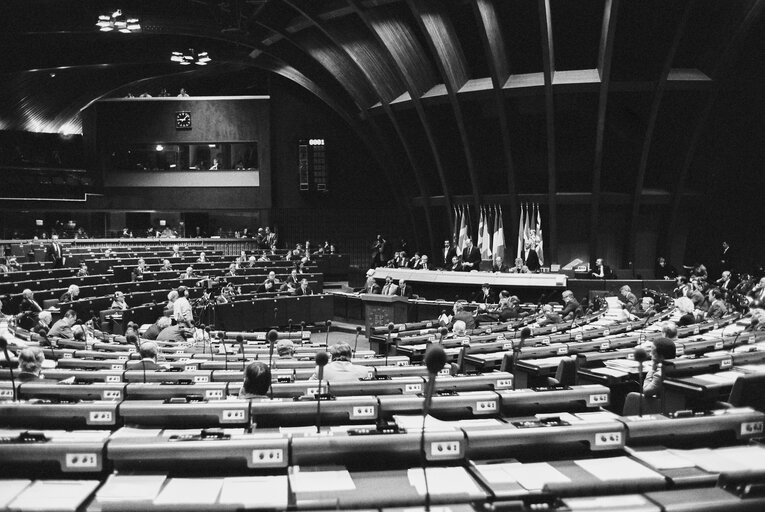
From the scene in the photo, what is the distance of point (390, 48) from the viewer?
777 inches

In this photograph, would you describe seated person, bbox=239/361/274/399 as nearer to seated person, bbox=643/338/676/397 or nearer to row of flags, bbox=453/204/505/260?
seated person, bbox=643/338/676/397

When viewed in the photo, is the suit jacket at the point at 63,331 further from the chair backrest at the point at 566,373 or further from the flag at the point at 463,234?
the flag at the point at 463,234

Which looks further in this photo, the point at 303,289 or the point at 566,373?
the point at 303,289

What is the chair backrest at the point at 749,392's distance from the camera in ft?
13.9


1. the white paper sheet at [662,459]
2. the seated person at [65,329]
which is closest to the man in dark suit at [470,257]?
the seated person at [65,329]

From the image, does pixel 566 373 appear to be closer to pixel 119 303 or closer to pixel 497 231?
pixel 119 303

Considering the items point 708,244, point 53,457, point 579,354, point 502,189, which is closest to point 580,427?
point 53,457

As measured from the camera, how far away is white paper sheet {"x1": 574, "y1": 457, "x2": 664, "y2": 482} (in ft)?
9.89

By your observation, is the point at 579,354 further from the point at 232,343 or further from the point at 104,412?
the point at 232,343

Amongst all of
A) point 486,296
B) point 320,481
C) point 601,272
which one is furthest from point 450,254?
point 320,481

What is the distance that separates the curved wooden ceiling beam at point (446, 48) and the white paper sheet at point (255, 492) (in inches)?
652

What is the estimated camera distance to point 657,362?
5215 millimetres

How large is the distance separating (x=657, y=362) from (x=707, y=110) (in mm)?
16676

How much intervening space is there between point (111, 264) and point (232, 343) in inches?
490
